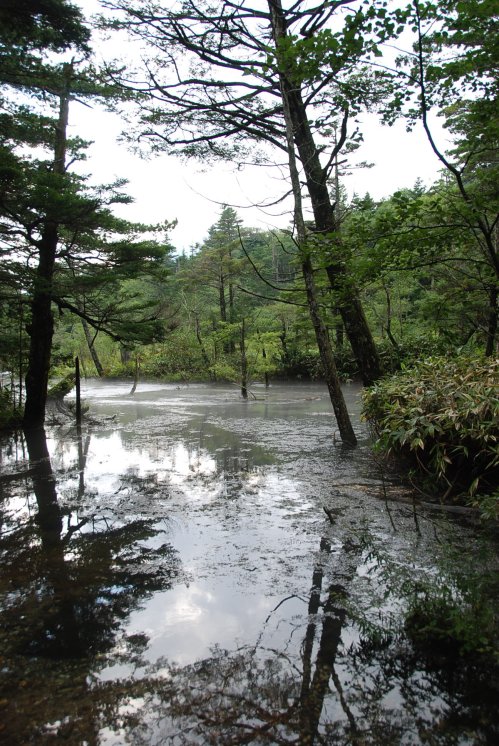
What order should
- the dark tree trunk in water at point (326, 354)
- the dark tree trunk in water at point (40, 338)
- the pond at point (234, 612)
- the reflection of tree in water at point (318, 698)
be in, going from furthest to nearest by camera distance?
1. the dark tree trunk in water at point (40, 338)
2. the dark tree trunk in water at point (326, 354)
3. the pond at point (234, 612)
4. the reflection of tree in water at point (318, 698)

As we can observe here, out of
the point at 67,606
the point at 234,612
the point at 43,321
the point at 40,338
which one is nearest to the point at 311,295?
the point at 234,612

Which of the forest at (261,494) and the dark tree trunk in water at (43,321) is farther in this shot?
the dark tree trunk in water at (43,321)

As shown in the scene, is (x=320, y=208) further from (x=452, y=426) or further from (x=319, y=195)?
(x=452, y=426)

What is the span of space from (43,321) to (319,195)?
6957mm

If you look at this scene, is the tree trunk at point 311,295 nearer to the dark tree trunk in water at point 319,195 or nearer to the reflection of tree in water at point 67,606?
the dark tree trunk in water at point 319,195

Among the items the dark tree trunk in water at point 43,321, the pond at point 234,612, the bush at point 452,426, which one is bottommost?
the pond at point 234,612

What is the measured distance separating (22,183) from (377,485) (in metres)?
7.20

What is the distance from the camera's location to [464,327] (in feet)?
39.8

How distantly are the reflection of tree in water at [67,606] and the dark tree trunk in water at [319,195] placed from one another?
465 cm

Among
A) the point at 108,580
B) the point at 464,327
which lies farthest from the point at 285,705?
the point at 464,327

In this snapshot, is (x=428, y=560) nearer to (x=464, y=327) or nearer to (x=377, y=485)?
(x=377, y=485)

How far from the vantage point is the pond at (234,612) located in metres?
2.10

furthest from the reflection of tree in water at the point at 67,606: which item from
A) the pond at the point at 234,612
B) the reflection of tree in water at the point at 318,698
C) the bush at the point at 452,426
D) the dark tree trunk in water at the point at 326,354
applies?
the dark tree trunk in water at the point at 326,354

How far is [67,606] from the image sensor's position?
3.08 metres
